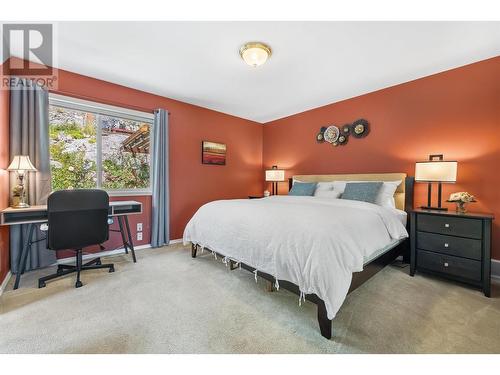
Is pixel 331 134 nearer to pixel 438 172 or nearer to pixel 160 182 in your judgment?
pixel 438 172

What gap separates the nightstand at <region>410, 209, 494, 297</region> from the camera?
200 centimetres

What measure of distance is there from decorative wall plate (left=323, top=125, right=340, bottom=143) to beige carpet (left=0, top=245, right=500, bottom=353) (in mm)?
2353

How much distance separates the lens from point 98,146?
10.1 ft

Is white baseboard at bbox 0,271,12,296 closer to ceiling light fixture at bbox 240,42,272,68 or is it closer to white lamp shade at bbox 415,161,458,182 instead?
ceiling light fixture at bbox 240,42,272,68

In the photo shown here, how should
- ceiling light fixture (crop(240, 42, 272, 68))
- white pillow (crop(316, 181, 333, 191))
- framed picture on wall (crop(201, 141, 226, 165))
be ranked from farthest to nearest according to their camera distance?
framed picture on wall (crop(201, 141, 226, 165)) → white pillow (crop(316, 181, 333, 191)) → ceiling light fixture (crop(240, 42, 272, 68))

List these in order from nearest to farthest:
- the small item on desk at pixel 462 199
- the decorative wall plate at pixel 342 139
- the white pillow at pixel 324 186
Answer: the small item on desk at pixel 462 199
the white pillow at pixel 324 186
the decorative wall plate at pixel 342 139

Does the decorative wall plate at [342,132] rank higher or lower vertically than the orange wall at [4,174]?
higher

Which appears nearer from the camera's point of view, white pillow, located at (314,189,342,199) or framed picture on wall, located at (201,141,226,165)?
white pillow, located at (314,189,342,199)

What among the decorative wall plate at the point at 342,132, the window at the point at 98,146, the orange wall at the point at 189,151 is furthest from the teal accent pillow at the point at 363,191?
the window at the point at 98,146

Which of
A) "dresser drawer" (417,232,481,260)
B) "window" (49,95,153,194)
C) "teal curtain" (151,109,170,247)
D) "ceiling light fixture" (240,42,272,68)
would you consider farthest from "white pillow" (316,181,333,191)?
"window" (49,95,153,194)

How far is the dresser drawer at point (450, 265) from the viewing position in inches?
80.6

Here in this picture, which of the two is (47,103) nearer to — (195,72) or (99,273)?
(195,72)

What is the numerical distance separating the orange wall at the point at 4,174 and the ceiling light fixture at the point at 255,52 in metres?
2.54

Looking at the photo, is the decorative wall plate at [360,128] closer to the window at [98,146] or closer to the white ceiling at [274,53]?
the white ceiling at [274,53]
